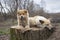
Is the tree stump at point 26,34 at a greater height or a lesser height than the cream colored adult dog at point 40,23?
lesser

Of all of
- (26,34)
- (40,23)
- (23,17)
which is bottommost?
(26,34)

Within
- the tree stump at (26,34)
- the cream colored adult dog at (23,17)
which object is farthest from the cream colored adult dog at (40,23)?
the tree stump at (26,34)

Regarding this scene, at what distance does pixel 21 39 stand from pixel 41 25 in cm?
87

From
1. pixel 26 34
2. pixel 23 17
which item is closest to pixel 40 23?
pixel 23 17

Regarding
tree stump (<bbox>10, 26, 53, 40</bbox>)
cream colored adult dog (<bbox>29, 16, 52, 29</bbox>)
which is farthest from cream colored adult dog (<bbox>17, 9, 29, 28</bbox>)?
tree stump (<bbox>10, 26, 53, 40</bbox>)

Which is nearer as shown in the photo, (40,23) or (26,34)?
(26,34)

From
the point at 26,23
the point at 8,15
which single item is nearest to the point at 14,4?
the point at 8,15

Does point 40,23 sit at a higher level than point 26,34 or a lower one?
higher

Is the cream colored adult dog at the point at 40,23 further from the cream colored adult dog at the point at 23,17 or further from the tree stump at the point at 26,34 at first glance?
the tree stump at the point at 26,34

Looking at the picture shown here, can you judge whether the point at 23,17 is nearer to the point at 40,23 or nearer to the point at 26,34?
the point at 40,23

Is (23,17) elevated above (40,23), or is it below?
above

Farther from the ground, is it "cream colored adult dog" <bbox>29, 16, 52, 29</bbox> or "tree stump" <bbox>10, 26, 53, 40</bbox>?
"cream colored adult dog" <bbox>29, 16, 52, 29</bbox>

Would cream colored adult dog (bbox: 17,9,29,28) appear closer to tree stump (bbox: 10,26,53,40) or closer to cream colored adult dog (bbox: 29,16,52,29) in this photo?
cream colored adult dog (bbox: 29,16,52,29)

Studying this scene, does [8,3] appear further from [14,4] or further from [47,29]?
[47,29]
